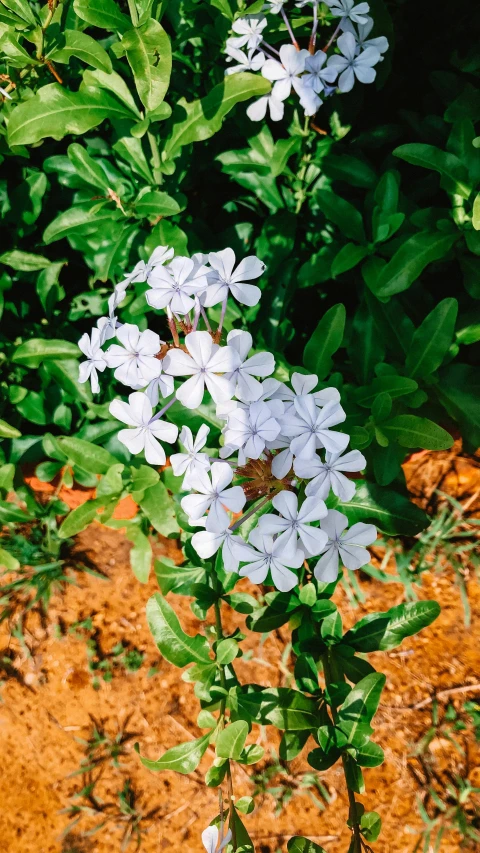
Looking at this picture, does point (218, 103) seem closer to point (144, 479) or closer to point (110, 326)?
point (110, 326)

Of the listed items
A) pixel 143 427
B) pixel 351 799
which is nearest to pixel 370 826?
pixel 351 799

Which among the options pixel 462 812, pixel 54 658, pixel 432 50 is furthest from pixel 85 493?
pixel 432 50

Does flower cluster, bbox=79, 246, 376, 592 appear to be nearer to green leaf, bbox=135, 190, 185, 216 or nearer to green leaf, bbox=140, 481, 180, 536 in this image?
green leaf, bbox=135, 190, 185, 216

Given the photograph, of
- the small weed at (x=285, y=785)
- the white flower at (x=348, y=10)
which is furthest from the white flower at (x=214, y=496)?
the small weed at (x=285, y=785)

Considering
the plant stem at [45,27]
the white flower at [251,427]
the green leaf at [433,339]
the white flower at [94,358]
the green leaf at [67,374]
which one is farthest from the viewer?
the green leaf at [67,374]

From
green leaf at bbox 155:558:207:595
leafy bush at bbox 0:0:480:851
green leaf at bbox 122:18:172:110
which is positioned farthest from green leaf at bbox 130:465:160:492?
green leaf at bbox 122:18:172:110

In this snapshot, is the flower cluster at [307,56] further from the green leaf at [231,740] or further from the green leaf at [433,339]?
the green leaf at [231,740]

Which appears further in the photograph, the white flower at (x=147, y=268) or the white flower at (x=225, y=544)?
the white flower at (x=147, y=268)
